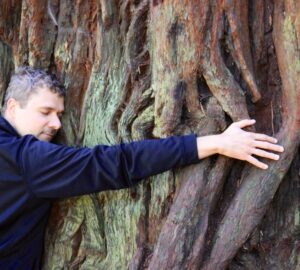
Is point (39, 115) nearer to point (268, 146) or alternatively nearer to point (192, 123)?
point (192, 123)

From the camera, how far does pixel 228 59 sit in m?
2.61

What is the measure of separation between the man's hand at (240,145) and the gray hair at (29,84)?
0.96m

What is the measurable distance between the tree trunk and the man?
12 centimetres

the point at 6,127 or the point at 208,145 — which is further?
the point at 6,127

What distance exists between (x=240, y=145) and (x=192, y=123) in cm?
30

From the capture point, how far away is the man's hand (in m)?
2.42

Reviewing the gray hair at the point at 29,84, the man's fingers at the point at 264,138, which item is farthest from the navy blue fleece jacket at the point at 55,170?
the man's fingers at the point at 264,138

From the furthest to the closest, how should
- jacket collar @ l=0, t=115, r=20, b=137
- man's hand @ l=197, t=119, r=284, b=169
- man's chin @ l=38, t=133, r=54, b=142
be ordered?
man's chin @ l=38, t=133, r=54, b=142 < jacket collar @ l=0, t=115, r=20, b=137 < man's hand @ l=197, t=119, r=284, b=169

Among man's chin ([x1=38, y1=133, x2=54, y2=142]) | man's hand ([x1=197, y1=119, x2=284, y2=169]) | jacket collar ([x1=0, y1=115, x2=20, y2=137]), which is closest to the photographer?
man's hand ([x1=197, y1=119, x2=284, y2=169])

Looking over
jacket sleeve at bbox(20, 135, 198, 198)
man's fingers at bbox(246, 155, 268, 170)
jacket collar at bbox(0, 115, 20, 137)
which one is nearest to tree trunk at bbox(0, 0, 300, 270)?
man's fingers at bbox(246, 155, 268, 170)

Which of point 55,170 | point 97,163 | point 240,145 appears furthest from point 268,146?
point 55,170

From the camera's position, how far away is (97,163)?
250 cm

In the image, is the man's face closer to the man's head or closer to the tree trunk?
the man's head

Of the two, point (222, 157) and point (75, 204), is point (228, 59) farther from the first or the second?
point (75, 204)
